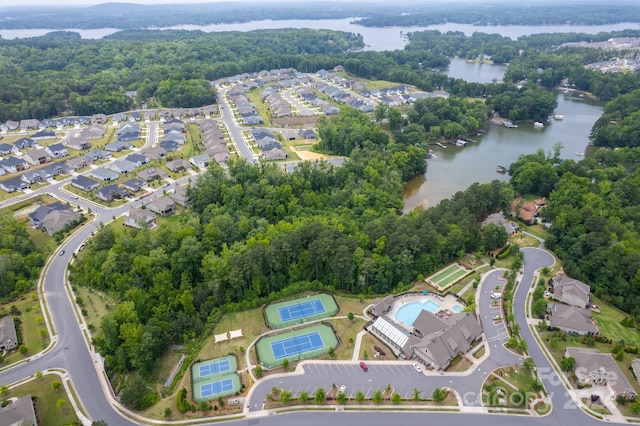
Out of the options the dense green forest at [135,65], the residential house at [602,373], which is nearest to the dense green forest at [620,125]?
the residential house at [602,373]

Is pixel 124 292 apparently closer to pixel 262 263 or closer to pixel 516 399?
pixel 262 263

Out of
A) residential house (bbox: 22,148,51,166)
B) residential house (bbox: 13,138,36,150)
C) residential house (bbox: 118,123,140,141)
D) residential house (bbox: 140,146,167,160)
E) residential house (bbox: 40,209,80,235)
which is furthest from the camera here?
residential house (bbox: 118,123,140,141)

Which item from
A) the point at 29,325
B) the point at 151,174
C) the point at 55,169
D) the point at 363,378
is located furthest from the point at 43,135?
the point at 363,378

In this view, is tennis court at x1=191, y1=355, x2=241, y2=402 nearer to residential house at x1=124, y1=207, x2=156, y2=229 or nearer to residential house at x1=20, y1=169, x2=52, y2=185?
residential house at x1=124, y1=207, x2=156, y2=229

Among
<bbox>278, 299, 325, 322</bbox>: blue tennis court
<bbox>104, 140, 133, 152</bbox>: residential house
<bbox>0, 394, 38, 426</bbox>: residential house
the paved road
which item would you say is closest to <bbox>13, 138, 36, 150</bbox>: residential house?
→ <bbox>104, 140, 133, 152</bbox>: residential house

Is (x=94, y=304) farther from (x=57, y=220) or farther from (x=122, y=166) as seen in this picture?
(x=122, y=166)

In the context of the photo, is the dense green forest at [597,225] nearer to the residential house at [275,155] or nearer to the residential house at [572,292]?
the residential house at [572,292]
